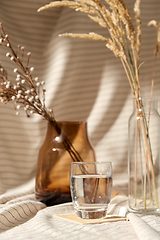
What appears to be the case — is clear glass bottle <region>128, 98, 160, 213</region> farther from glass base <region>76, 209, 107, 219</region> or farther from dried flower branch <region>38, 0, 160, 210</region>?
glass base <region>76, 209, 107, 219</region>

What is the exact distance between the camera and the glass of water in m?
0.73

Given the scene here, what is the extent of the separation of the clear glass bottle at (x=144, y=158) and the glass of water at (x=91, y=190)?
0.38ft

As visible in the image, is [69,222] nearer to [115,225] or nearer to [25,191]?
[115,225]

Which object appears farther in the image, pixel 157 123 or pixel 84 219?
pixel 157 123

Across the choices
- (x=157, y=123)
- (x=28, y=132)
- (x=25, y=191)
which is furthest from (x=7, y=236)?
(x=28, y=132)

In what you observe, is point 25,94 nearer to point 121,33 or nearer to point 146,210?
point 121,33

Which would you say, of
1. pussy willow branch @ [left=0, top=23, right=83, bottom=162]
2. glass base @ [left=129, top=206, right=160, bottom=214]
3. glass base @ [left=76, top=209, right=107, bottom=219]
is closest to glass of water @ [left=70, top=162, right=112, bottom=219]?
glass base @ [left=76, top=209, right=107, bottom=219]

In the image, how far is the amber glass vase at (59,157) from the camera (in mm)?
956

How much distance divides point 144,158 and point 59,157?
279 millimetres

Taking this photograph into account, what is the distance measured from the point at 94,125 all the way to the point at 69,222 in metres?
0.73

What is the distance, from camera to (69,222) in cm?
72

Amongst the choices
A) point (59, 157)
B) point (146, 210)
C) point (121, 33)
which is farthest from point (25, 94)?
point (146, 210)

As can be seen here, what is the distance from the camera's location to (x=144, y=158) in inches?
32.9

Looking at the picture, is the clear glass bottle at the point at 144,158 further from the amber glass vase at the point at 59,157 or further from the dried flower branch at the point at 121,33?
the amber glass vase at the point at 59,157
